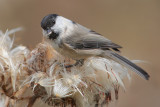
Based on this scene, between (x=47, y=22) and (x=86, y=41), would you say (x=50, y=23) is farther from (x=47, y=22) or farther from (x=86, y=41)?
(x=86, y=41)

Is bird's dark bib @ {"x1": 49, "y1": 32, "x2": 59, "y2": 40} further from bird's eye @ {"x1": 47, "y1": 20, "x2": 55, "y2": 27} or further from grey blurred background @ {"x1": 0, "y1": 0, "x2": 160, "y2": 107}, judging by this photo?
grey blurred background @ {"x1": 0, "y1": 0, "x2": 160, "y2": 107}

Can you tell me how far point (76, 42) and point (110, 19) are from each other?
298cm

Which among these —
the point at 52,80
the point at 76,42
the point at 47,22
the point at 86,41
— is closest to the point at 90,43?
the point at 86,41

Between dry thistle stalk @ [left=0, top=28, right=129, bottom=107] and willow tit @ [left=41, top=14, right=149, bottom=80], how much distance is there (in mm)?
136

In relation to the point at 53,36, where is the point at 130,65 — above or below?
below

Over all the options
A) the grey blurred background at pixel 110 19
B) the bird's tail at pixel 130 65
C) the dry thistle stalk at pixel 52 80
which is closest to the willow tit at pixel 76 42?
the bird's tail at pixel 130 65

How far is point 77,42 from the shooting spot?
10.3ft

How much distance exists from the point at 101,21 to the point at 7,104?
3738mm

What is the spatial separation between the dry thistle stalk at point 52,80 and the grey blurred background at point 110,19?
2.32m

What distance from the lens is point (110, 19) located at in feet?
19.6

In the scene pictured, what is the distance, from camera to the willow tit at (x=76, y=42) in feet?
9.69

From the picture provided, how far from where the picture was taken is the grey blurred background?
17.6 feet

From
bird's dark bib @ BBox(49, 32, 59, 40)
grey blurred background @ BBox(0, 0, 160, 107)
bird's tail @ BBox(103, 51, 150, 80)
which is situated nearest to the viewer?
bird's tail @ BBox(103, 51, 150, 80)

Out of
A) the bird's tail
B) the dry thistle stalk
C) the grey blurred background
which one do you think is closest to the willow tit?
the bird's tail
